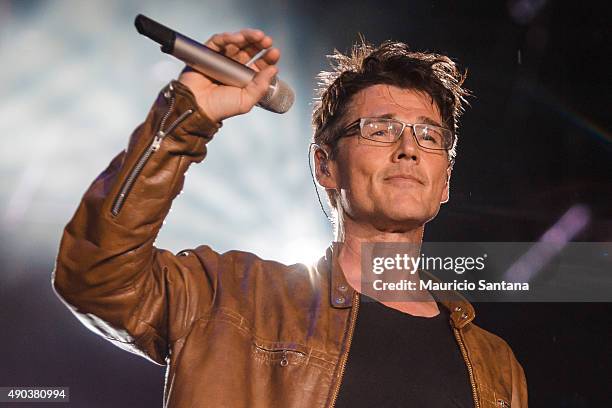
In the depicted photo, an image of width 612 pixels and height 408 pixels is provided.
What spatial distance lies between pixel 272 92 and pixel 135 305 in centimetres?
57

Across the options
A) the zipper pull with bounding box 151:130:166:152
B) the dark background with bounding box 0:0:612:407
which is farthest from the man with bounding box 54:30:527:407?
the dark background with bounding box 0:0:612:407

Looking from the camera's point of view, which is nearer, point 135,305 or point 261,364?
point 135,305

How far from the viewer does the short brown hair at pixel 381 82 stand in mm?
2268

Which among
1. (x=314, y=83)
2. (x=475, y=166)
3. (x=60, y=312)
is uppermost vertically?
(x=314, y=83)

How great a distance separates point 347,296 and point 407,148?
50 cm

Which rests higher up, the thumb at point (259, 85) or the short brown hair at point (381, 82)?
the short brown hair at point (381, 82)

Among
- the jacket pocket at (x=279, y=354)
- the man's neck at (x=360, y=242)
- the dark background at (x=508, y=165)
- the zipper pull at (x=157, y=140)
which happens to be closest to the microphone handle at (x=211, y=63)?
the zipper pull at (x=157, y=140)

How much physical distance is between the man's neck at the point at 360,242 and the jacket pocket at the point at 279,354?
1.35ft

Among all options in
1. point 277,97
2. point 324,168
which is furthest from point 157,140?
point 324,168

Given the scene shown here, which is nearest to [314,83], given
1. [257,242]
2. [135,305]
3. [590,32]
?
[257,242]

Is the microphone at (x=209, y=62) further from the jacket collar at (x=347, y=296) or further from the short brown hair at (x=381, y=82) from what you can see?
the short brown hair at (x=381, y=82)

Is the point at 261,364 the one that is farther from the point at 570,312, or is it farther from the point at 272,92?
the point at 570,312

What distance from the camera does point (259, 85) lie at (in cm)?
Result: 145

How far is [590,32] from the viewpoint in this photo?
3562 millimetres
